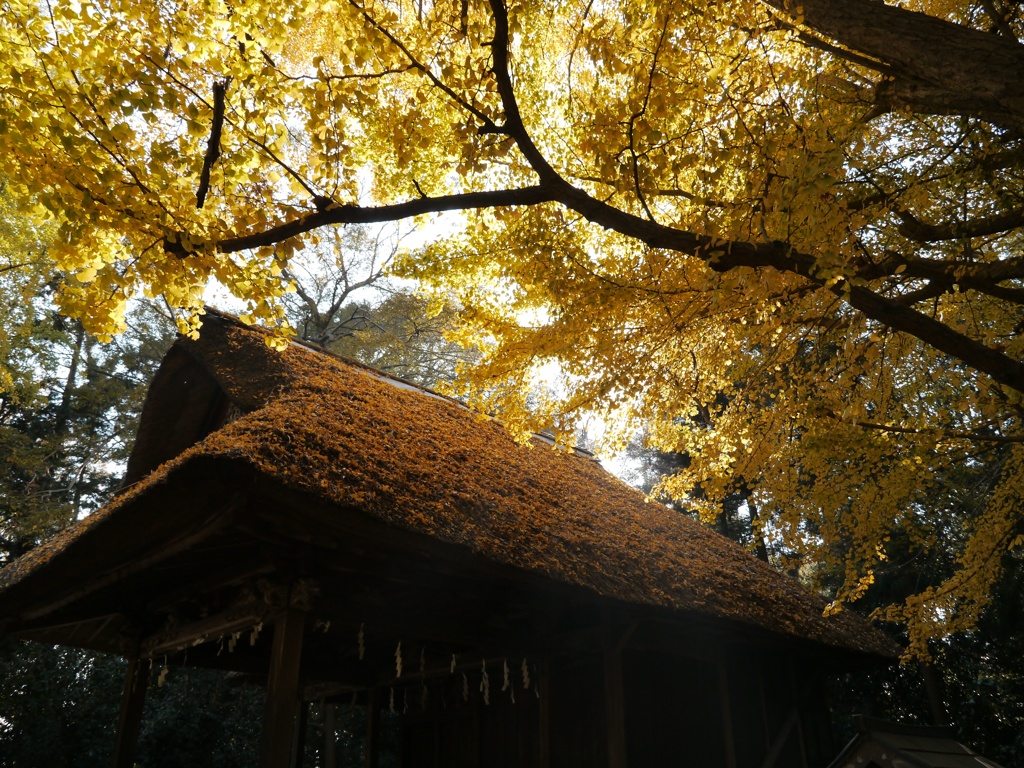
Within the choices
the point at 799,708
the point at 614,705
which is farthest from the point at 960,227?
the point at 799,708

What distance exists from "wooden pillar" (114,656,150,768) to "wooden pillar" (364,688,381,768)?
245 cm

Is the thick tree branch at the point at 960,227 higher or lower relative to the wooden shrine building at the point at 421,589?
higher

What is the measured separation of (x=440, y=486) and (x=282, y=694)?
161cm

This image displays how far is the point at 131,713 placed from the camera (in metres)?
5.73

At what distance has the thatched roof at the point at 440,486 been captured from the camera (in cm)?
406

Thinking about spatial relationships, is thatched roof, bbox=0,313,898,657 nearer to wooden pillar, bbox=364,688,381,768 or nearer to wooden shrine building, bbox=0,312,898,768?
wooden shrine building, bbox=0,312,898,768

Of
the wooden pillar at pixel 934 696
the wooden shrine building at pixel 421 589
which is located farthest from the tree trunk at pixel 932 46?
the wooden pillar at pixel 934 696

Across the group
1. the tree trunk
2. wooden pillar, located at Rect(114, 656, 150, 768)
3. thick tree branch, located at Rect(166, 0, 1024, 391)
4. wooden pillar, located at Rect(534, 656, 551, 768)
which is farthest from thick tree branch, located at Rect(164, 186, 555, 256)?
wooden pillar, located at Rect(534, 656, 551, 768)

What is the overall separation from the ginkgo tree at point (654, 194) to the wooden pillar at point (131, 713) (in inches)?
125

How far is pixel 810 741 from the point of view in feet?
26.4

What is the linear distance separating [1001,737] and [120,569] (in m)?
14.9

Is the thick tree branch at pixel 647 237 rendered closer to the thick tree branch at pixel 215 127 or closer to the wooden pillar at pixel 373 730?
the thick tree branch at pixel 215 127

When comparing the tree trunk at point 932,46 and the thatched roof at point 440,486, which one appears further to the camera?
the thatched roof at point 440,486

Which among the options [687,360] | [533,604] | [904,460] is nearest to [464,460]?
[533,604]
